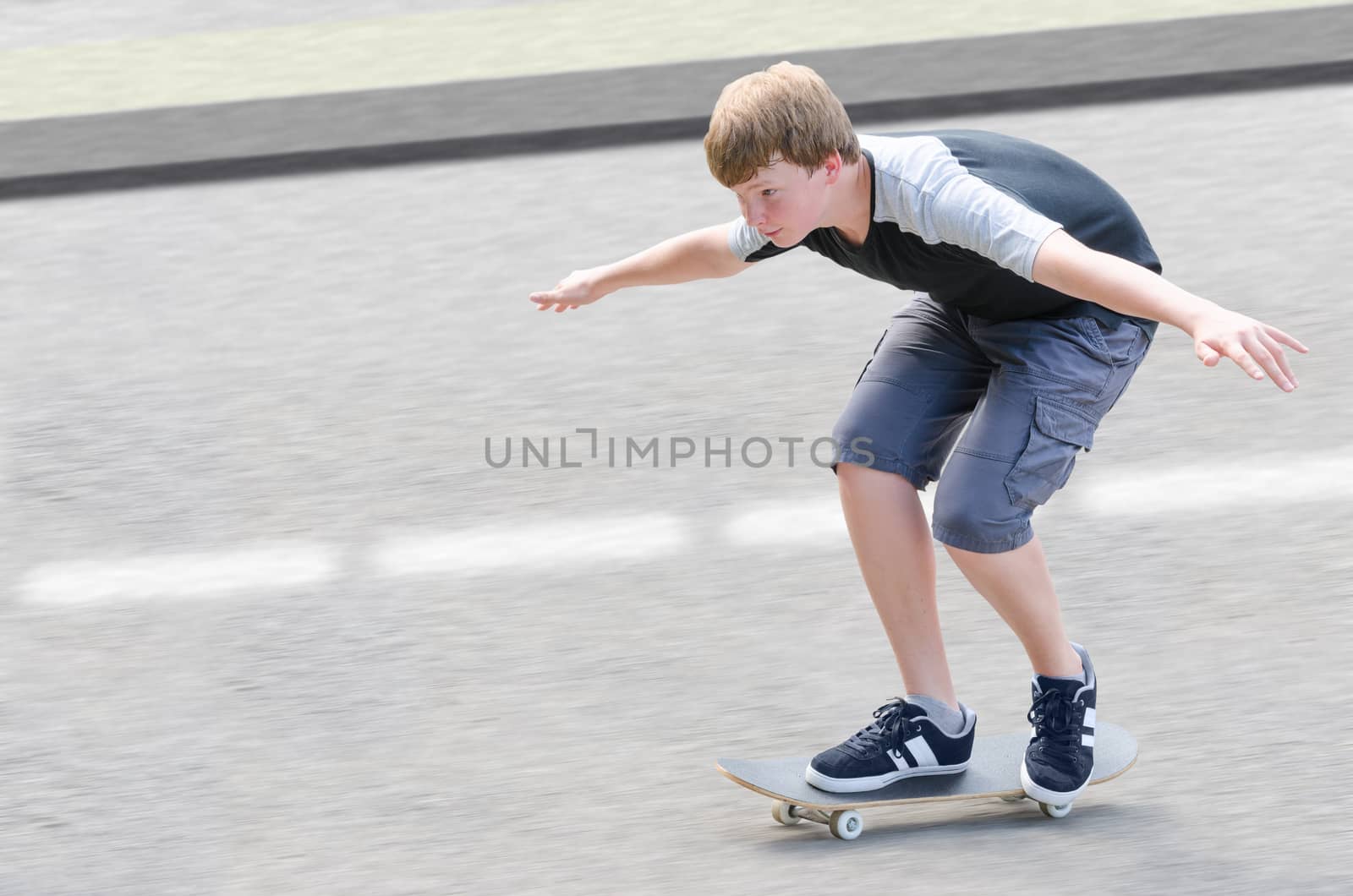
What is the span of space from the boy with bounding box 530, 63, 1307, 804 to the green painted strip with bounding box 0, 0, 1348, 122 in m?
5.27

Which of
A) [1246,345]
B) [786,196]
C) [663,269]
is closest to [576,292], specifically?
[663,269]

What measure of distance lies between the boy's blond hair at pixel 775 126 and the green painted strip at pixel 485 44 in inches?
214

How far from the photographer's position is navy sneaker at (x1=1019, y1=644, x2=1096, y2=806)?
10.3 ft

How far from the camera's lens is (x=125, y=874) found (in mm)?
3180

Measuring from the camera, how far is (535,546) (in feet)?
14.6

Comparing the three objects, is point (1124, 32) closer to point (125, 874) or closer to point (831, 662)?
point (831, 662)

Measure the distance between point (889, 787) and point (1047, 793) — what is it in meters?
0.31

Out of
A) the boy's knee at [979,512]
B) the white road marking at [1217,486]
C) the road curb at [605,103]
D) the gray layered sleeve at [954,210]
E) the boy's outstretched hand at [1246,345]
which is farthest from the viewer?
the road curb at [605,103]

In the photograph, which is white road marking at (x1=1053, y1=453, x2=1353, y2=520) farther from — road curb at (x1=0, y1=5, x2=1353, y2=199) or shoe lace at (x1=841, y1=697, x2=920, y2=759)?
road curb at (x1=0, y1=5, x2=1353, y2=199)

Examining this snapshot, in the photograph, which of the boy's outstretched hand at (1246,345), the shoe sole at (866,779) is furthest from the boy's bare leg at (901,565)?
the boy's outstretched hand at (1246,345)

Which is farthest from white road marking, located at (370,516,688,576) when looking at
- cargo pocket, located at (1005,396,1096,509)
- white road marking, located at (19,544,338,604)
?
cargo pocket, located at (1005,396,1096,509)

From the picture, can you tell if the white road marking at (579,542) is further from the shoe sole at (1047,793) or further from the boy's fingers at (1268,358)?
the boy's fingers at (1268,358)

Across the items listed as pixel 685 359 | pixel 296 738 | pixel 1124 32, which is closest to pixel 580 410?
pixel 685 359

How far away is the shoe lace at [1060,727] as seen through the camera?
3.15 m
